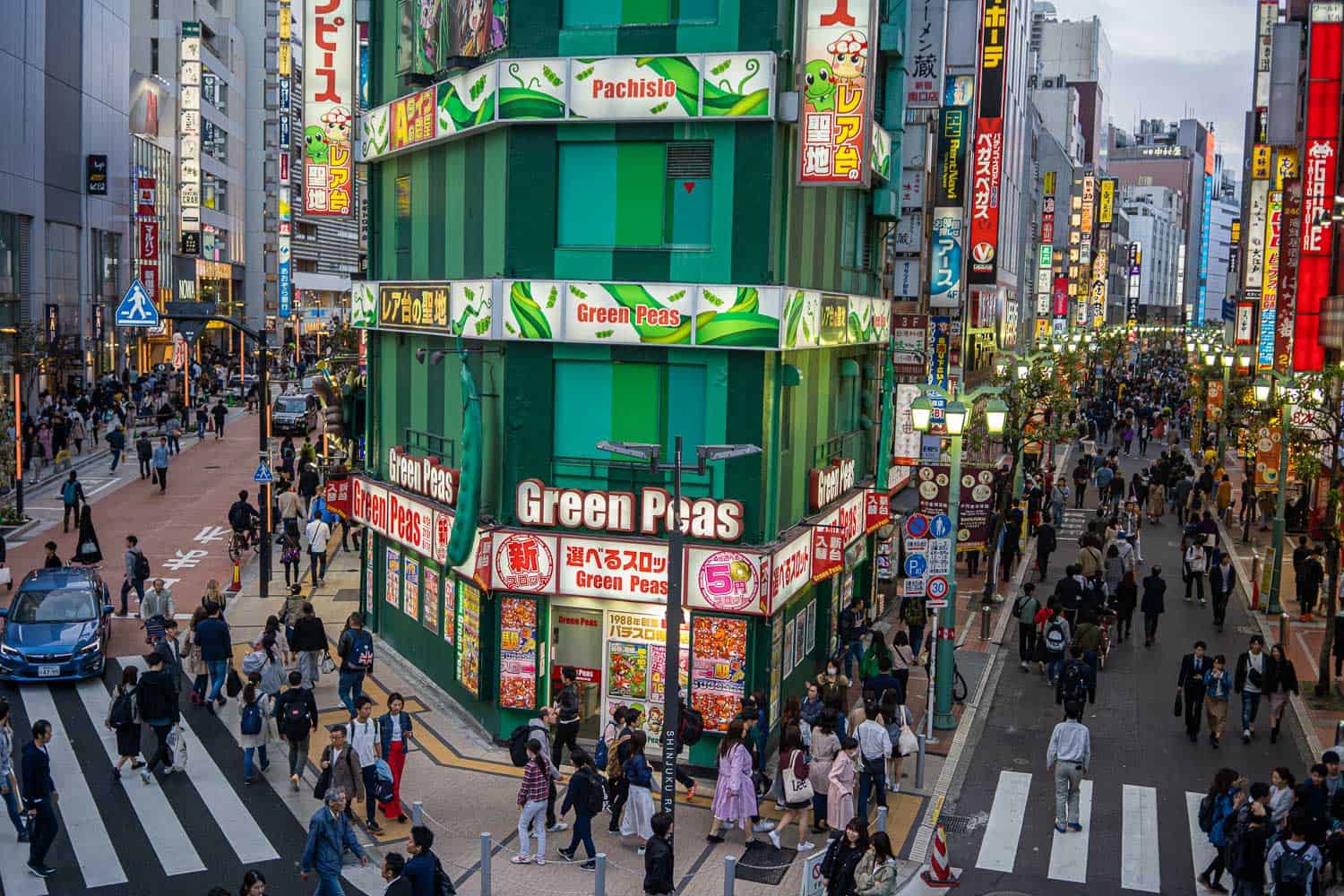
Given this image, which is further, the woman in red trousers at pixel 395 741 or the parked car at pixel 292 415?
the parked car at pixel 292 415

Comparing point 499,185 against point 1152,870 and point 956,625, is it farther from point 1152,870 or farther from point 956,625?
point 956,625

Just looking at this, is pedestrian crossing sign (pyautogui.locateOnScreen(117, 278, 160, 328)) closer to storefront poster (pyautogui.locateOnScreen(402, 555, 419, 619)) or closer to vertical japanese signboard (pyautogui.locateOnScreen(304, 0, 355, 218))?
vertical japanese signboard (pyautogui.locateOnScreen(304, 0, 355, 218))

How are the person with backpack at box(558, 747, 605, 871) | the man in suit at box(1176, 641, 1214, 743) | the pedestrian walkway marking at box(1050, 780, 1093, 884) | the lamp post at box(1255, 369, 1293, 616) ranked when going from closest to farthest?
the person with backpack at box(558, 747, 605, 871) < the pedestrian walkway marking at box(1050, 780, 1093, 884) < the man in suit at box(1176, 641, 1214, 743) < the lamp post at box(1255, 369, 1293, 616)

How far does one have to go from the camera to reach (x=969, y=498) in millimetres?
27422

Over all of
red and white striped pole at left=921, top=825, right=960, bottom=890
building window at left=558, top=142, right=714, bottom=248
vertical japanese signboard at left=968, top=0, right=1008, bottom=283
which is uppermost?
vertical japanese signboard at left=968, top=0, right=1008, bottom=283

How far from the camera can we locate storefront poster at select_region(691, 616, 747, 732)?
800 inches

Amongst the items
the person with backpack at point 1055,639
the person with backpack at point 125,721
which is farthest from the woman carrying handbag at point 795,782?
the person with backpack at point 125,721

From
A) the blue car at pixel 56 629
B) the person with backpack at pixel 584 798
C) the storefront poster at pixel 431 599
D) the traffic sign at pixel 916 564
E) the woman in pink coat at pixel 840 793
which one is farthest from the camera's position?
the storefront poster at pixel 431 599

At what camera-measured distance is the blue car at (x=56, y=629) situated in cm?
2330

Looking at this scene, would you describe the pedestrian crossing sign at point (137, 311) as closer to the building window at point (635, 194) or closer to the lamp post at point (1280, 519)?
the building window at point (635, 194)

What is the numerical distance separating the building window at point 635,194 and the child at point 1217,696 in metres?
10.9

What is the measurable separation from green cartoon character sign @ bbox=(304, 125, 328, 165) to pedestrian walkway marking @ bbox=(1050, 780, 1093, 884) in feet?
62.5

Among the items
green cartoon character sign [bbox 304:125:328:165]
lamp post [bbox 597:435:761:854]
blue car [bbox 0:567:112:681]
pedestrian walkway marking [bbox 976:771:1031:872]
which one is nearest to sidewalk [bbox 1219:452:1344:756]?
pedestrian walkway marking [bbox 976:771:1031:872]

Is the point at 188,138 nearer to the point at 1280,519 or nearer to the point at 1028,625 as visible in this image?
the point at 1280,519
